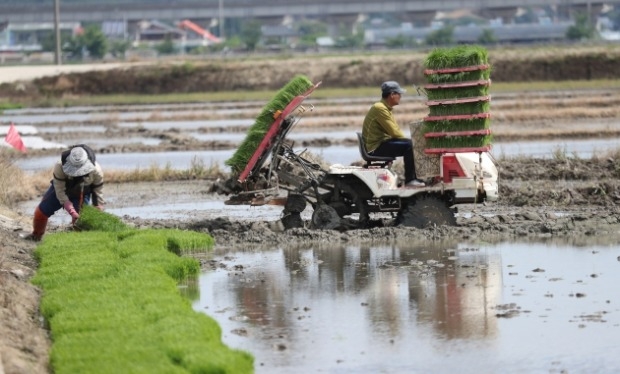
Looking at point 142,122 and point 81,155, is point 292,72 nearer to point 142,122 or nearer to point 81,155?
point 142,122

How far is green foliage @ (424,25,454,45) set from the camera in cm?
12662

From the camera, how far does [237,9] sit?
150750 mm

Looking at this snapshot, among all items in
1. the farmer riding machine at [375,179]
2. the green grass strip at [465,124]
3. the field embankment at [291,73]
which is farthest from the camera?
the field embankment at [291,73]

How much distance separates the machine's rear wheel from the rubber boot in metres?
5.08

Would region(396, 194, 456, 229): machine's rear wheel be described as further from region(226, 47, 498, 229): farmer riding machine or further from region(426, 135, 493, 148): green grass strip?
region(426, 135, 493, 148): green grass strip

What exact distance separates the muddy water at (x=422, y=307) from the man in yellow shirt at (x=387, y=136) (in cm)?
143

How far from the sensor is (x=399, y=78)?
75.8m

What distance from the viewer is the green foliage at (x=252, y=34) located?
12606cm

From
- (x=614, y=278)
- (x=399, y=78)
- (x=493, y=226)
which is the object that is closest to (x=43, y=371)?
(x=614, y=278)

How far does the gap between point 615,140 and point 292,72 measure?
144 ft

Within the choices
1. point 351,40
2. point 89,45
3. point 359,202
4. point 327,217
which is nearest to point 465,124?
point 359,202

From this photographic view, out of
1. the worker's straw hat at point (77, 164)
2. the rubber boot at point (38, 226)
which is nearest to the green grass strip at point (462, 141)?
the worker's straw hat at point (77, 164)

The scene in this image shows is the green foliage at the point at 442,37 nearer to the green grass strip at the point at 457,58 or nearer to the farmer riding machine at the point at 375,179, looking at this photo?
the farmer riding machine at the point at 375,179

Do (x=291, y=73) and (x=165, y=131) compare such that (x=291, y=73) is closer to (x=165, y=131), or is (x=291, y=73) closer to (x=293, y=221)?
(x=165, y=131)
